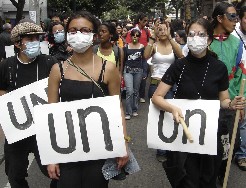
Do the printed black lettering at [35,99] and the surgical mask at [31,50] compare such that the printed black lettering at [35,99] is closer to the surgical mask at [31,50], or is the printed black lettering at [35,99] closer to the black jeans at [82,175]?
the surgical mask at [31,50]

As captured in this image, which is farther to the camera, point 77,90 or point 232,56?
point 232,56

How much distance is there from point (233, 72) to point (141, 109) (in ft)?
14.1

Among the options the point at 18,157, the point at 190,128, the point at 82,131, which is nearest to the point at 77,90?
the point at 82,131

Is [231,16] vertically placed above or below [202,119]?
above

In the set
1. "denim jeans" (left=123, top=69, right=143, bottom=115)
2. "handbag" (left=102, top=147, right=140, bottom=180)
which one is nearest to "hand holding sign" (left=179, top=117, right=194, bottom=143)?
"handbag" (left=102, top=147, right=140, bottom=180)

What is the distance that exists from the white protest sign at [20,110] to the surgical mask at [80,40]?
75cm

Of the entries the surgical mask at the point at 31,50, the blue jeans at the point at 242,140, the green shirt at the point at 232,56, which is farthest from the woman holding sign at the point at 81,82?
the blue jeans at the point at 242,140

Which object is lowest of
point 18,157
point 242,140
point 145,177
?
point 145,177

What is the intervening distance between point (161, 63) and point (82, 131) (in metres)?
3.18

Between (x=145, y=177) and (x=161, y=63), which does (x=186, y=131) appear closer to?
(x=145, y=177)

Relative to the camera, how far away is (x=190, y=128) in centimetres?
295

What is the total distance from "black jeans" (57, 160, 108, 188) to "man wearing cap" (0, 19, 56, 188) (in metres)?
0.82

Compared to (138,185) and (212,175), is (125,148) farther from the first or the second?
(138,185)

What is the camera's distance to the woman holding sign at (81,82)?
2.67m
